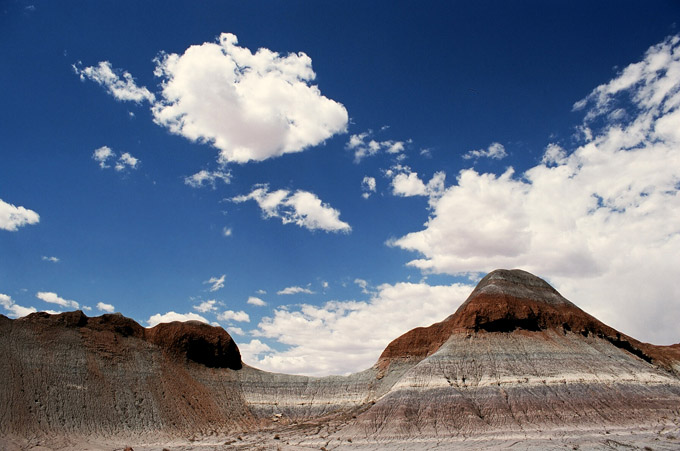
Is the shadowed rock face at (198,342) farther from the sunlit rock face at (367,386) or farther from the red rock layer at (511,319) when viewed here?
the red rock layer at (511,319)

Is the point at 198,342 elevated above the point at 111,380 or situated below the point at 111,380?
above

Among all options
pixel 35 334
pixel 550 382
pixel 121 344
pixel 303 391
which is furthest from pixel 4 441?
pixel 550 382

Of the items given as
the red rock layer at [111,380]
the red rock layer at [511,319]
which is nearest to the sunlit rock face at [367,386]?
the red rock layer at [111,380]

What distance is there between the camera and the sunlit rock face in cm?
6612

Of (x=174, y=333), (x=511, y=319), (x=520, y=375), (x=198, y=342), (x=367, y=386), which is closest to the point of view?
(x=520, y=375)

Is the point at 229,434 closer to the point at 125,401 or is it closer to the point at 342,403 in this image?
the point at 125,401

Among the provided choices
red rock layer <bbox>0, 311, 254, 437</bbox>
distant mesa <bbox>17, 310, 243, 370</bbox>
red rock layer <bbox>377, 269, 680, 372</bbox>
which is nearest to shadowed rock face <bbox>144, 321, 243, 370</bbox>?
distant mesa <bbox>17, 310, 243, 370</bbox>

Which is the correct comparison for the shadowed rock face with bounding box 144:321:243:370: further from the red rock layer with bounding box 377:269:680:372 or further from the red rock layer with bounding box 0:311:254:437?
the red rock layer with bounding box 377:269:680:372

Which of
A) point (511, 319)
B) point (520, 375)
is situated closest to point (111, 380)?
point (520, 375)

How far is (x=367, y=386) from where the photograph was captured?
9662 centimetres

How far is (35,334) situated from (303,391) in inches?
1922

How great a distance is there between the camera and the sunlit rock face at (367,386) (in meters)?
66.1

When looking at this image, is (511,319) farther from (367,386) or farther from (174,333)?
(174,333)

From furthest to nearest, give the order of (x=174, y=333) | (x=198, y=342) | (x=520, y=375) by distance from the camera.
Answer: (x=198, y=342) < (x=174, y=333) < (x=520, y=375)
